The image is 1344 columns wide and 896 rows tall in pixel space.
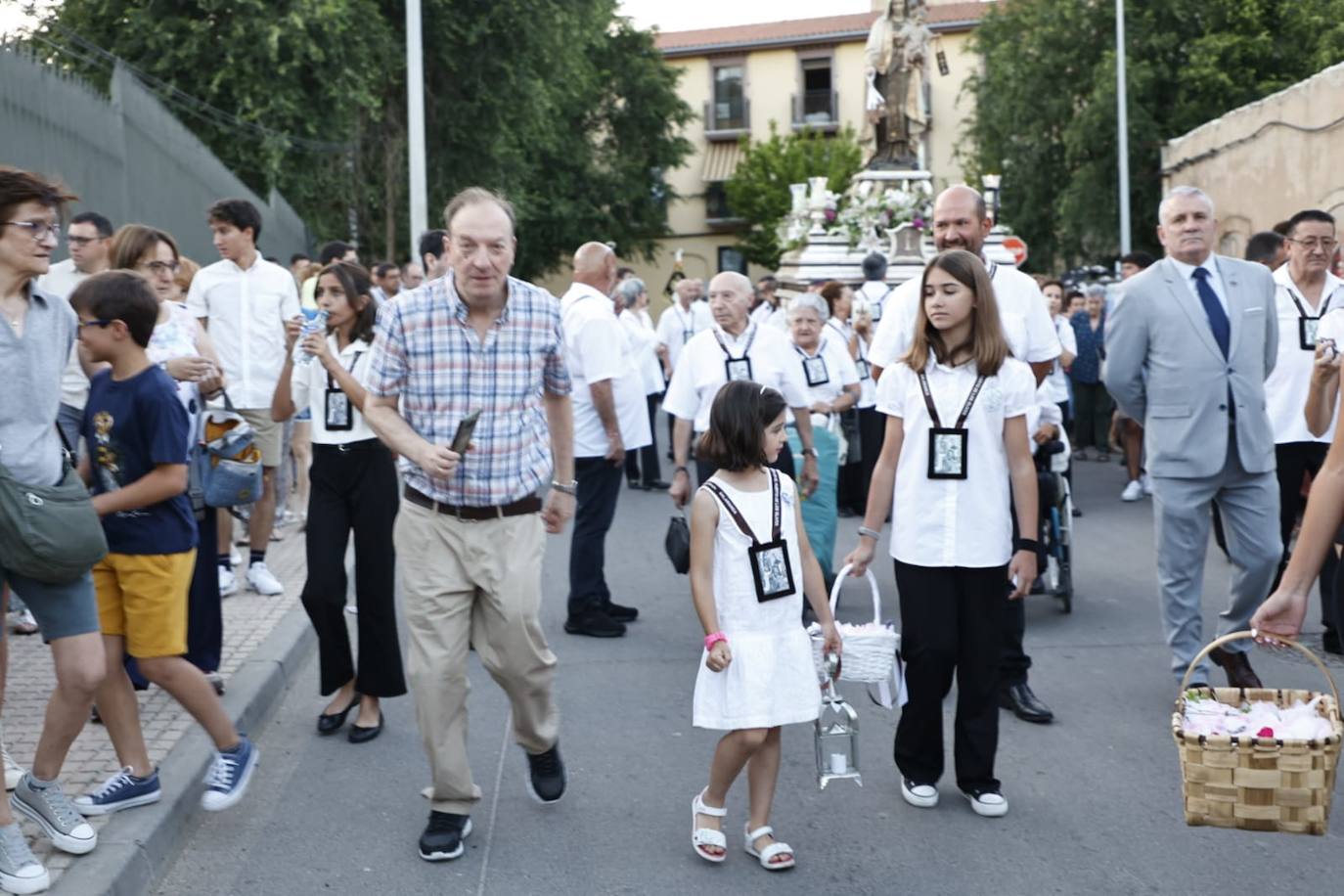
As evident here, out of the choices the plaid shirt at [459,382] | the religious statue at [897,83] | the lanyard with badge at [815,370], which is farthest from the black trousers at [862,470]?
the religious statue at [897,83]

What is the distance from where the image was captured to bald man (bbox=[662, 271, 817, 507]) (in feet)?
27.4

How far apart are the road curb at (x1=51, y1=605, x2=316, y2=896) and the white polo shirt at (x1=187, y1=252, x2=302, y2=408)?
7.77 feet

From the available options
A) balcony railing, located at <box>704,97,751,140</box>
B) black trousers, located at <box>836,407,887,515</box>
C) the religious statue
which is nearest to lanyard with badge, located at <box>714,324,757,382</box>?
black trousers, located at <box>836,407,887,515</box>

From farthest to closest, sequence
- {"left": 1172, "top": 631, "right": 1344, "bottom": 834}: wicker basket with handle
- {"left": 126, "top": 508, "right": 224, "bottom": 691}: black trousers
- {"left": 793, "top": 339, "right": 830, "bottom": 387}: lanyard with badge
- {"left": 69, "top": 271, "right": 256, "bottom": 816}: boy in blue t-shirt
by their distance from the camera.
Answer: {"left": 793, "top": 339, "right": 830, "bottom": 387}: lanyard with badge < {"left": 126, "top": 508, "right": 224, "bottom": 691}: black trousers < {"left": 69, "top": 271, "right": 256, "bottom": 816}: boy in blue t-shirt < {"left": 1172, "top": 631, "right": 1344, "bottom": 834}: wicker basket with handle

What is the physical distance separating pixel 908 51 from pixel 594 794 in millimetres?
22181

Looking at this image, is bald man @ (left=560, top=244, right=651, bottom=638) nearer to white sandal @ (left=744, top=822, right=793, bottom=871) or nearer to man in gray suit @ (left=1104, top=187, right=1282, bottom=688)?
man in gray suit @ (left=1104, top=187, right=1282, bottom=688)

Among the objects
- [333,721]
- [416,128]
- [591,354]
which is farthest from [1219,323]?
[416,128]

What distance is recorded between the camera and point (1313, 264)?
795 cm

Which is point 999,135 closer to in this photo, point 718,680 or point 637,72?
point 637,72

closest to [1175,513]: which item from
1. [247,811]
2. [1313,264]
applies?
[1313,264]

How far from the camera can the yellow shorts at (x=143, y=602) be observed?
5137 mm

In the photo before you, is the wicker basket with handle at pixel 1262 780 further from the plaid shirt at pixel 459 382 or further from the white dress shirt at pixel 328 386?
the white dress shirt at pixel 328 386

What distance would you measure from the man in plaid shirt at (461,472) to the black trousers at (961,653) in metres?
1.29

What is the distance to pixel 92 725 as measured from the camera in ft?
20.5
